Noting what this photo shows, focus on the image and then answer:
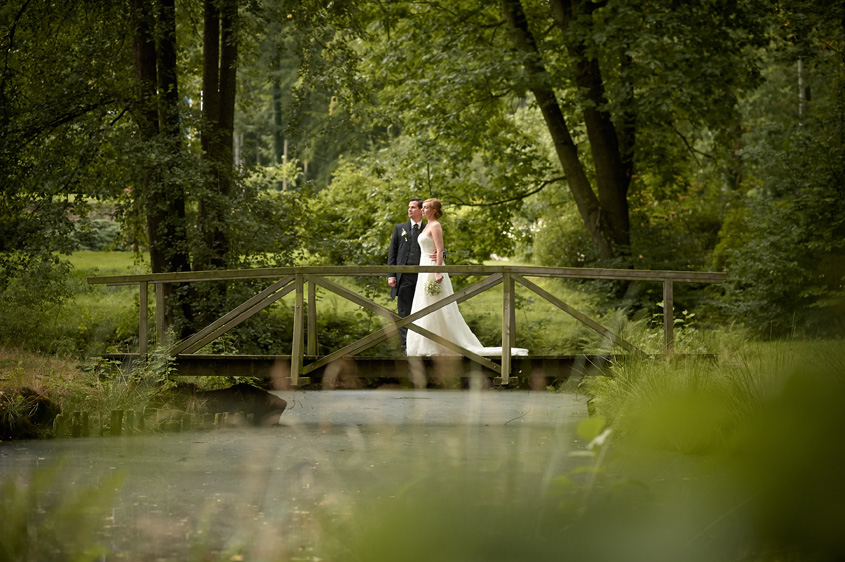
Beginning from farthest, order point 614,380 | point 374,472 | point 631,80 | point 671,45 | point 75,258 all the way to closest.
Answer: point 75,258 < point 671,45 < point 631,80 < point 614,380 < point 374,472

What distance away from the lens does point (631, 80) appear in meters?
15.3

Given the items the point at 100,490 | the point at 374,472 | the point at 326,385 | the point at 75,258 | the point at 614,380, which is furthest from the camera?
the point at 75,258

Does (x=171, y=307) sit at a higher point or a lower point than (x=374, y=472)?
higher

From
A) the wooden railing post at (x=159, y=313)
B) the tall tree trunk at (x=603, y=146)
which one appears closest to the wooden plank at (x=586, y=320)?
the wooden railing post at (x=159, y=313)

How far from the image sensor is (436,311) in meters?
11.3

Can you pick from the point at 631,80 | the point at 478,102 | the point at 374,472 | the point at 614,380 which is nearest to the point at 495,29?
the point at 478,102

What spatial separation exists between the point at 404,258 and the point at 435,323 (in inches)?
54.6

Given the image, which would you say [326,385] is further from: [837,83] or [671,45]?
[837,83]

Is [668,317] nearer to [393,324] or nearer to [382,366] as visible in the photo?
[393,324]

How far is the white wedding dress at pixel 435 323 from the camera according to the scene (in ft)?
36.8

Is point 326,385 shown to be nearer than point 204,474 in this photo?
No

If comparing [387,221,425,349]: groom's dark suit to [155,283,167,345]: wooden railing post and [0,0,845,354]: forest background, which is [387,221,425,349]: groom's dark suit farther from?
[155,283,167,345]: wooden railing post

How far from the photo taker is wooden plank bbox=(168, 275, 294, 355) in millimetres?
9523

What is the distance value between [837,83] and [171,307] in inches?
448
